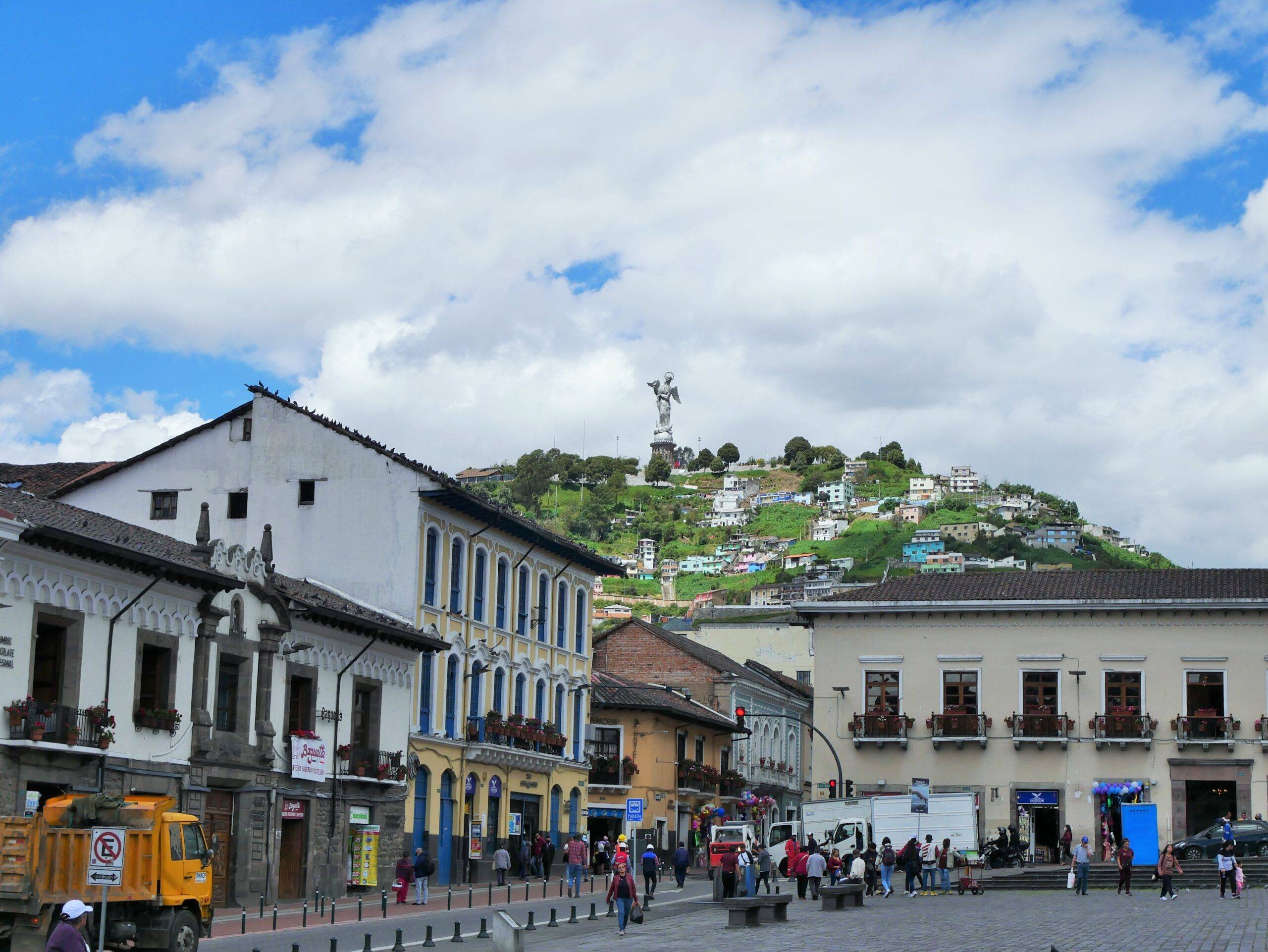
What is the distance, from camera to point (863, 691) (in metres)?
65.5

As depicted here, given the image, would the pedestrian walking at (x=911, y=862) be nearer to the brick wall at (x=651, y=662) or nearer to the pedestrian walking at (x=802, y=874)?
the pedestrian walking at (x=802, y=874)

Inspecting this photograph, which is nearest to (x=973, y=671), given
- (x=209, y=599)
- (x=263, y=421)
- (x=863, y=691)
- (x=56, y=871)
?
(x=863, y=691)

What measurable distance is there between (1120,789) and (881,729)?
29.3 ft

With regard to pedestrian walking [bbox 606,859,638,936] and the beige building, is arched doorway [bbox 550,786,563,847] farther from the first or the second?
pedestrian walking [bbox 606,859,638,936]

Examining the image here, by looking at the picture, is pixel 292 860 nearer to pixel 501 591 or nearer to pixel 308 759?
pixel 308 759

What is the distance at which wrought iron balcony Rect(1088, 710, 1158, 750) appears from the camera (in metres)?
61.6

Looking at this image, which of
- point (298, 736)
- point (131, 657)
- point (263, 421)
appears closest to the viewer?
point (131, 657)

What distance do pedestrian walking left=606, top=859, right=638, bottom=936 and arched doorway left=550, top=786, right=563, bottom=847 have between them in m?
25.4

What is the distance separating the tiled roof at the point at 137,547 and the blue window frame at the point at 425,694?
281cm

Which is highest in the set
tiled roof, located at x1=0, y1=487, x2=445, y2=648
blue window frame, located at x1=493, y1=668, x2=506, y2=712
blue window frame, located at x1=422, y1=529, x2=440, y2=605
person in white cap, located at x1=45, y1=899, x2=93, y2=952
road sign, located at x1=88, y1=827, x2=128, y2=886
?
blue window frame, located at x1=422, y1=529, x2=440, y2=605

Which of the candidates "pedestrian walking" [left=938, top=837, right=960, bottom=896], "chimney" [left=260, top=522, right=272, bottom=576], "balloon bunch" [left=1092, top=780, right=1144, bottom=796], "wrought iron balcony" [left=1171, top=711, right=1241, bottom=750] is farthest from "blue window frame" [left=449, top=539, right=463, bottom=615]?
"wrought iron balcony" [left=1171, top=711, right=1241, bottom=750]

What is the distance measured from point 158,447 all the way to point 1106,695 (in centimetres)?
3535

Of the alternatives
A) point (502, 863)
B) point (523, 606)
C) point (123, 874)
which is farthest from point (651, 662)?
point (123, 874)

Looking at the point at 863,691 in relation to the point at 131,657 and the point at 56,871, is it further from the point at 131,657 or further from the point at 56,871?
the point at 56,871
